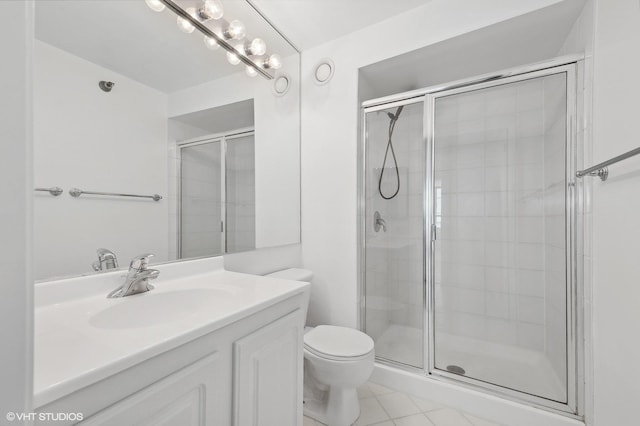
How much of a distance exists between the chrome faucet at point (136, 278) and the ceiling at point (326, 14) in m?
1.59

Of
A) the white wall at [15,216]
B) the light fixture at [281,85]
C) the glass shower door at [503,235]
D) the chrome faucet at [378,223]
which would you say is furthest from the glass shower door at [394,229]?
the white wall at [15,216]

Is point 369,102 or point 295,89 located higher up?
point 295,89

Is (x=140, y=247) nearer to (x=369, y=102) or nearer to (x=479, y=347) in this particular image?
(x=369, y=102)

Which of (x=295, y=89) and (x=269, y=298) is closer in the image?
(x=269, y=298)

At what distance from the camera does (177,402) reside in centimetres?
64

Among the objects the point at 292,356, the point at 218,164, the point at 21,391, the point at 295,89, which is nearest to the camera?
the point at 21,391

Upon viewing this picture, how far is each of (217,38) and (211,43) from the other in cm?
5

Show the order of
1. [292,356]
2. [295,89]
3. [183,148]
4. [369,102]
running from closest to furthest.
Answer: [292,356], [183,148], [369,102], [295,89]

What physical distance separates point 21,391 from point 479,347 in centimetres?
233

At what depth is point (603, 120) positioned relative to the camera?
1194mm

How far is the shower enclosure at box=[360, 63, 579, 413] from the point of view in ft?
5.10

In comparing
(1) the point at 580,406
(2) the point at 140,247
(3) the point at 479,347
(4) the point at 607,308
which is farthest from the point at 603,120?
(2) the point at 140,247

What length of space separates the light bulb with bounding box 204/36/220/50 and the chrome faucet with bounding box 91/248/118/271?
1.15 m

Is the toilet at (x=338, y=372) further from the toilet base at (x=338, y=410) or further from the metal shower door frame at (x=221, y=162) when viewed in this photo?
the metal shower door frame at (x=221, y=162)
